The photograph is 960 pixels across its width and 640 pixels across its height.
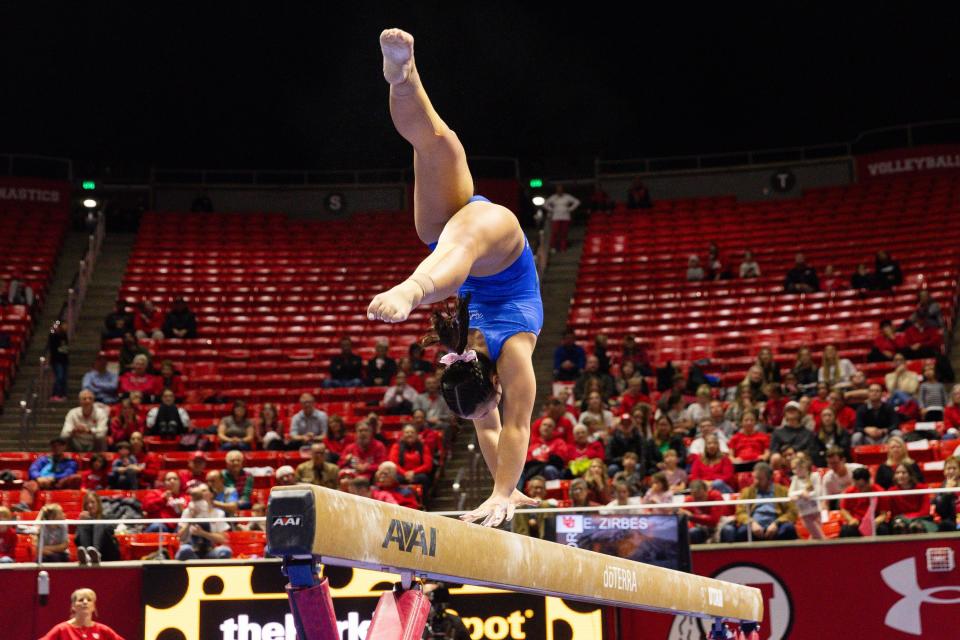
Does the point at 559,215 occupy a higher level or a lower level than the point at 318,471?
higher

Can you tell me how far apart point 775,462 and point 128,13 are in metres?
20.0

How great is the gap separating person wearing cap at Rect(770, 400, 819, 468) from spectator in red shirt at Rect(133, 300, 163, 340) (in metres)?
9.68

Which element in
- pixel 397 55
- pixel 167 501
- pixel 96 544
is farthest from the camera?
pixel 167 501

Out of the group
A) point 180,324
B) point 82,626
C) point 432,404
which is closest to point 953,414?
point 432,404

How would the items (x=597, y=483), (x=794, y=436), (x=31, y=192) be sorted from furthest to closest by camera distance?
1. (x=31, y=192)
2. (x=794, y=436)
3. (x=597, y=483)

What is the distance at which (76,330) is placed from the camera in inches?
739

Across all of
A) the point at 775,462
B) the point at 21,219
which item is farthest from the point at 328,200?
the point at 775,462

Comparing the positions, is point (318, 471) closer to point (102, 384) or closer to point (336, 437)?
point (336, 437)

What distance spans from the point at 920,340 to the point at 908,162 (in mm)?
8572

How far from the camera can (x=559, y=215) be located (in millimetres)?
20797

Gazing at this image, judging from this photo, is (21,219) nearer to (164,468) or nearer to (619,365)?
(164,468)

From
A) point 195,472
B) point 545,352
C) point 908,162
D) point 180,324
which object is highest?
point 908,162

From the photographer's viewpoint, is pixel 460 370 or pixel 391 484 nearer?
pixel 460 370

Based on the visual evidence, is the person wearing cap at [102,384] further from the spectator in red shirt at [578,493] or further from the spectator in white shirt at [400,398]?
the spectator in red shirt at [578,493]
